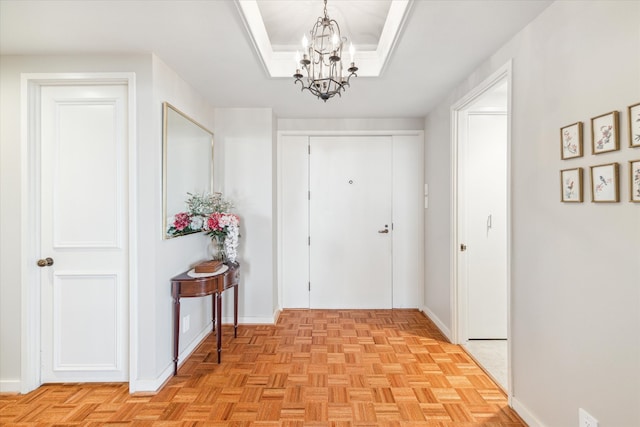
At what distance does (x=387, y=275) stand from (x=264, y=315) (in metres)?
1.57

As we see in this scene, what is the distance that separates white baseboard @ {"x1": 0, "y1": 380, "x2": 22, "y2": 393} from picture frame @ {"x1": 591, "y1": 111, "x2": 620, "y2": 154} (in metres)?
3.82

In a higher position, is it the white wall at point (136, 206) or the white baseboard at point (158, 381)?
the white wall at point (136, 206)

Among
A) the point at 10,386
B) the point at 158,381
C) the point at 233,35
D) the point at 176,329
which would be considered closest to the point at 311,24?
the point at 233,35

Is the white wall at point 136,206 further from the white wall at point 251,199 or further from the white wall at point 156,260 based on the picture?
the white wall at point 251,199

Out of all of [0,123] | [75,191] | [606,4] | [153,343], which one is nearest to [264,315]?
[153,343]

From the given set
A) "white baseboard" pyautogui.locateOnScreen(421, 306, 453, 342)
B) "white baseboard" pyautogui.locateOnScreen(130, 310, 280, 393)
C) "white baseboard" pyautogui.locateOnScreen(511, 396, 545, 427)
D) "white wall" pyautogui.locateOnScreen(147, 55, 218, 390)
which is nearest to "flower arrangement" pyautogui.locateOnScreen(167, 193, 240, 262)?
"white wall" pyautogui.locateOnScreen(147, 55, 218, 390)

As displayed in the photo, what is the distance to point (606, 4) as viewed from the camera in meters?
1.40

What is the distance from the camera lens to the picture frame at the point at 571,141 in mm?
1545

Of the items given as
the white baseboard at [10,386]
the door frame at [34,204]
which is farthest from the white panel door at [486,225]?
the white baseboard at [10,386]

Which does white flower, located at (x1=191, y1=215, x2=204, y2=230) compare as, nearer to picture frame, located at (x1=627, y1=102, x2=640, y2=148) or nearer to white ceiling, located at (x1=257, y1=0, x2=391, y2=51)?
white ceiling, located at (x1=257, y1=0, x2=391, y2=51)

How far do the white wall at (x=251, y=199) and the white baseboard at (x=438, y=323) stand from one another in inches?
71.0

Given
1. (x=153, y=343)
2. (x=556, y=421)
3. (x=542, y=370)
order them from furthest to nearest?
(x=153, y=343)
(x=542, y=370)
(x=556, y=421)

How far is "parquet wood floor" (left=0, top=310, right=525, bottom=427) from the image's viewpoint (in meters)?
2.04

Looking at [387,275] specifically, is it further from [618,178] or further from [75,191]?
[75,191]
